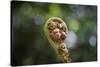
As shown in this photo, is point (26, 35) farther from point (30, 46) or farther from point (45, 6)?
point (45, 6)

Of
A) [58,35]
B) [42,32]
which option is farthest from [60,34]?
[42,32]

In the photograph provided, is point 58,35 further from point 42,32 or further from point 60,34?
point 42,32

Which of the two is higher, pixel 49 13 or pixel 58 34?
pixel 49 13

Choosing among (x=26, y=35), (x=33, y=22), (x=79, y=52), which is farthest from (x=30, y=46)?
(x=79, y=52)

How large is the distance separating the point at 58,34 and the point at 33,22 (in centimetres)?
Answer: 33

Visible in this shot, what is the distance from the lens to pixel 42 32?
2252mm

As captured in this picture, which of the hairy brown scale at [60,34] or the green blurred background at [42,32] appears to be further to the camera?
the hairy brown scale at [60,34]

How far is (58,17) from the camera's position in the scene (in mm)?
2322

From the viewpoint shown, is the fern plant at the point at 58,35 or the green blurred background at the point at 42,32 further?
the fern plant at the point at 58,35

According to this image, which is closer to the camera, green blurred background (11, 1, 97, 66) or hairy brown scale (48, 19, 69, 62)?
green blurred background (11, 1, 97, 66)

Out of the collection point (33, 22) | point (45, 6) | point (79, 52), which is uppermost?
point (45, 6)

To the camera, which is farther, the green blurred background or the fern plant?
the fern plant

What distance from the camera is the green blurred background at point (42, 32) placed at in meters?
2.16

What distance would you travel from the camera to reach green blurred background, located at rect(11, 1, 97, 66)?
7.10ft
